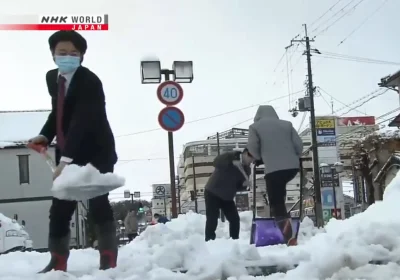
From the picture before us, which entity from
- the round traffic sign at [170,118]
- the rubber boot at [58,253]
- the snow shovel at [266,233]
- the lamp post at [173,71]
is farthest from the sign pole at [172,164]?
the rubber boot at [58,253]

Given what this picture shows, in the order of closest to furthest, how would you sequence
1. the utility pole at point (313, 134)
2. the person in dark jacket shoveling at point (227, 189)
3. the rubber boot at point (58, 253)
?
the rubber boot at point (58, 253) < the person in dark jacket shoveling at point (227, 189) < the utility pole at point (313, 134)

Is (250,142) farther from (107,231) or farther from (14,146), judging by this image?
(14,146)

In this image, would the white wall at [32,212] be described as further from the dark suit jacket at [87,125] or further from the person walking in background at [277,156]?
the dark suit jacket at [87,125]

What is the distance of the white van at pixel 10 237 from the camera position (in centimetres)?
1030

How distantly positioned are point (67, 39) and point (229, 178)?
3.43 m

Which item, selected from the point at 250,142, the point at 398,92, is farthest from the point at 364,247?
the point at 398,92

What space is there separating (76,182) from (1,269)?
876mm

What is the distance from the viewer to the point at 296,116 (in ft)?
148

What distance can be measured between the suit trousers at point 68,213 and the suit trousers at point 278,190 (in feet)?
7.55

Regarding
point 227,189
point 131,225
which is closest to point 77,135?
point 227,189

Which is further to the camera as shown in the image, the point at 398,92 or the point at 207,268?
the point at 398,92

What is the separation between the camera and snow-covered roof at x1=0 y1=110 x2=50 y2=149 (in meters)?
40.1

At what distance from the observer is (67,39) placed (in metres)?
4.34

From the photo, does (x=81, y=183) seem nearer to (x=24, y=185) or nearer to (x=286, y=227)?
(x=286, y=227)
